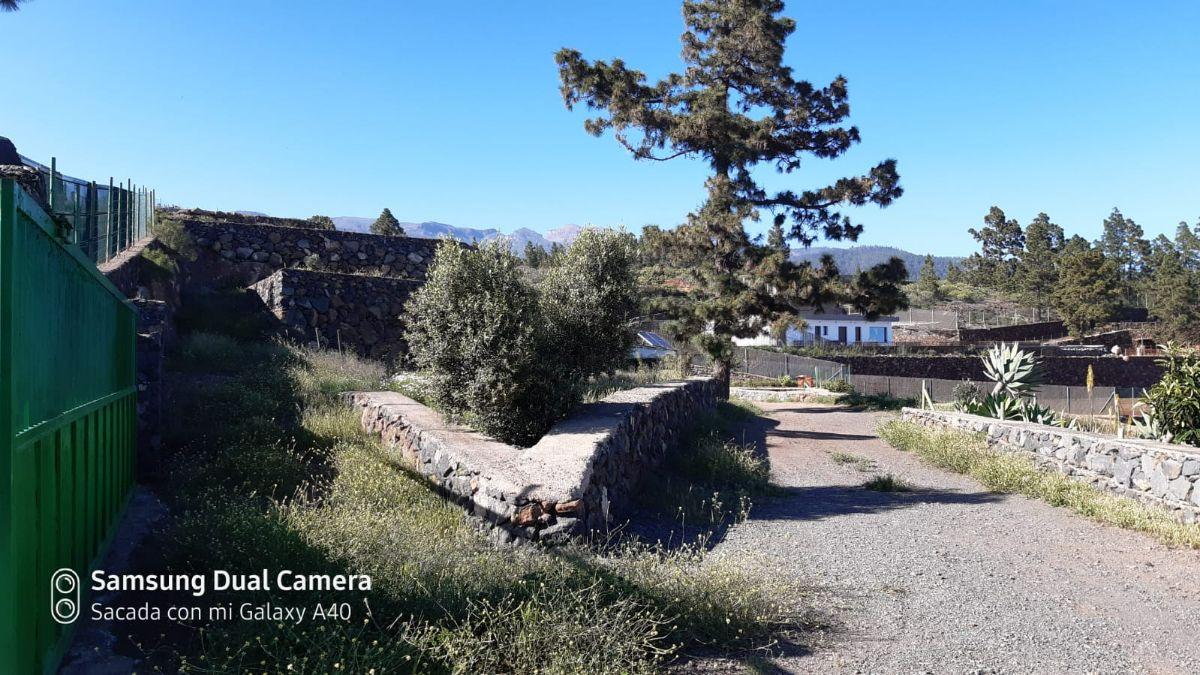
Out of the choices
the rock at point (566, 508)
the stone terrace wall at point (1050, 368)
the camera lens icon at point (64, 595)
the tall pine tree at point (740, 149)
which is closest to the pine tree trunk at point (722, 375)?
the tall pine tree at point (740, 149)

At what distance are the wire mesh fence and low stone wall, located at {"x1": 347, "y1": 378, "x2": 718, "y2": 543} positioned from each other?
12.8ft

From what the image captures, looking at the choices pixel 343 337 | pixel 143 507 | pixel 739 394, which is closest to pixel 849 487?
pixel 143 507

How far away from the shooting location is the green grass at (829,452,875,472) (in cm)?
1261

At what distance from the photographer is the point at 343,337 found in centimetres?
1784

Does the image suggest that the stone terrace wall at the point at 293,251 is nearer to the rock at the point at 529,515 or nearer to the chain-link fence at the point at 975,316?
the rock at the point at 529,515

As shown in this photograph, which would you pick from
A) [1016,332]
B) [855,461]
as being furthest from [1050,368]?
[855,461]

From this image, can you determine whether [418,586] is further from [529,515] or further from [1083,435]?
[1083,435]

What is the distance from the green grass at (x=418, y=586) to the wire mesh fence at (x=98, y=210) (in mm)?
3199

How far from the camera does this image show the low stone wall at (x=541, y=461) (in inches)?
250

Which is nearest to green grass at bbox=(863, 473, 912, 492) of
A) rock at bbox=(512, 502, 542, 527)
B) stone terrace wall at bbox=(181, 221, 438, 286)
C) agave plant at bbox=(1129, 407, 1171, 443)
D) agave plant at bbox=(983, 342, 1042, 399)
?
agave plant at bbox=(1129, 407, 1171, 443)

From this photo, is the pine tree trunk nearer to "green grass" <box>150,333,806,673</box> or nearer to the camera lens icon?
"green grass" <box>150,333,806,673</box>

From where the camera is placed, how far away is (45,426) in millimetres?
3719

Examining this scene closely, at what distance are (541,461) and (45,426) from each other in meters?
4.13

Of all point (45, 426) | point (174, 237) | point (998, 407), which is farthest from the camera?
point (174, 237)
